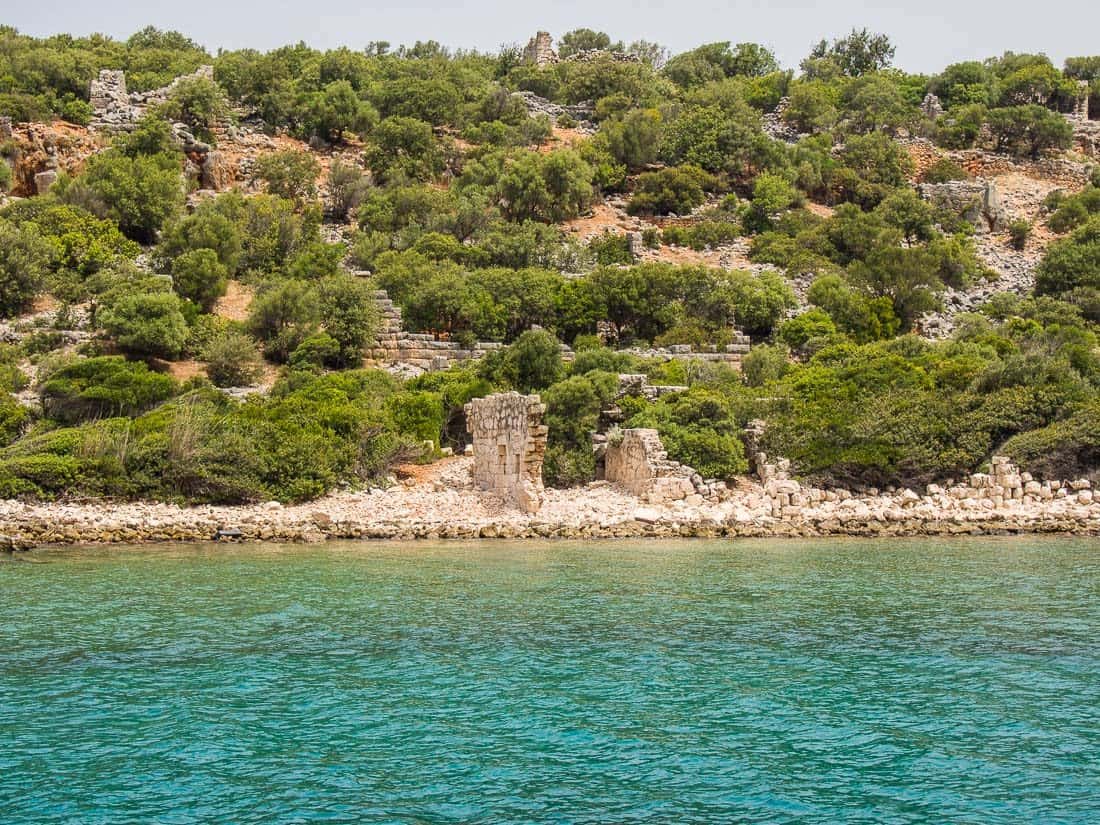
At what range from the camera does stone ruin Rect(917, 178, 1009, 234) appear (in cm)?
6631

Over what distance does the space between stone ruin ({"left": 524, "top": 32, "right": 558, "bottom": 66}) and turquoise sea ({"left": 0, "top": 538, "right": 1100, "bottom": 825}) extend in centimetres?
7387

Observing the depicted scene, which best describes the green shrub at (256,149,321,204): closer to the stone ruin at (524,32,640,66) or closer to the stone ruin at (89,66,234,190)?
the stone ruin at (89,66,234,190)

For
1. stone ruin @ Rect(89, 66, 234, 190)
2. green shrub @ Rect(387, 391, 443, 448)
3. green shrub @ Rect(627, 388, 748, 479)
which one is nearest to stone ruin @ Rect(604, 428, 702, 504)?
green shrub @ Rect(627, 388, 748, 479)

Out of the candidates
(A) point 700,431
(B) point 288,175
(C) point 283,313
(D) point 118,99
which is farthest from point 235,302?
(D) point 118,99

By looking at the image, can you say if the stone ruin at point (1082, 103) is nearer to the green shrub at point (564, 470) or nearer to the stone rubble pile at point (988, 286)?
the stone rubble pile at point (988, 286)

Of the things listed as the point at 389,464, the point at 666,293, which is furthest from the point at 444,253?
the point at 389,464

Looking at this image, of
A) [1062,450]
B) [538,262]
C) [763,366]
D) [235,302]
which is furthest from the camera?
[538,262]

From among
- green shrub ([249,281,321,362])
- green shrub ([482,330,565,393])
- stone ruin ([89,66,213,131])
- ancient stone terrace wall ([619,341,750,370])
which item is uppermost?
stone ruin ([89,66,213,131])

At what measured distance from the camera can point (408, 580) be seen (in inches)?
846

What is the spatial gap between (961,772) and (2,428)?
26192 mm

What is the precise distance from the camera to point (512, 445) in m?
29.8

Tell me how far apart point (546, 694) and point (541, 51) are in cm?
8315

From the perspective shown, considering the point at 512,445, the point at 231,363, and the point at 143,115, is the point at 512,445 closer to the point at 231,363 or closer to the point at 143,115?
the point at 231,363

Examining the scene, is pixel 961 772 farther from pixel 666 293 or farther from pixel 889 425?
pixel 666 293
